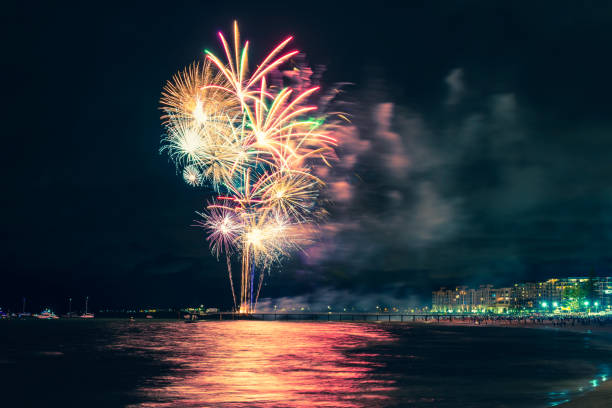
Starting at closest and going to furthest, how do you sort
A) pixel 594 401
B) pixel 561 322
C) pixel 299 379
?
pixel 594 401 < pixel 299 379 < pixel 561 322

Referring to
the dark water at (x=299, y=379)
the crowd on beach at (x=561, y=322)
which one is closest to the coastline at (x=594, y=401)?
the dark water at (x=299, y=379)

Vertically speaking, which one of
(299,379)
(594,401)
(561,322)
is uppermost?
(594,401)

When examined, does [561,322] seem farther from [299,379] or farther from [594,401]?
[594,401]

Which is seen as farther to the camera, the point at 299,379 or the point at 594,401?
the point at 299,379

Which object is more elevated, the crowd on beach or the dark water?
the dark water

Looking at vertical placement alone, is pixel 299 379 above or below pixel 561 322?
above

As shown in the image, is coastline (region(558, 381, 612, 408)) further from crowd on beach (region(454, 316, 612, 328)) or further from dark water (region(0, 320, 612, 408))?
crowd on beach (region(454, 316, 612, 328))

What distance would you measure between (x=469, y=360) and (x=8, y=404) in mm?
28113

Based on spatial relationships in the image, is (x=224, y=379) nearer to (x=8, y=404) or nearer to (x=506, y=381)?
(x=8, y=404)

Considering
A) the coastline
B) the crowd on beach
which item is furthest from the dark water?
the crowd on beach

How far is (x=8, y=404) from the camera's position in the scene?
19.5m

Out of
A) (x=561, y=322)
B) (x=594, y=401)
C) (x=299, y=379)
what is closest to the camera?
(x=594, y=401)

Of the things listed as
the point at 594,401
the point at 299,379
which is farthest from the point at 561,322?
the point at 594,401

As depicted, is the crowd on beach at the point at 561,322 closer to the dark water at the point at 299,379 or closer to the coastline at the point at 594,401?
the dark water at the point at 299,379
